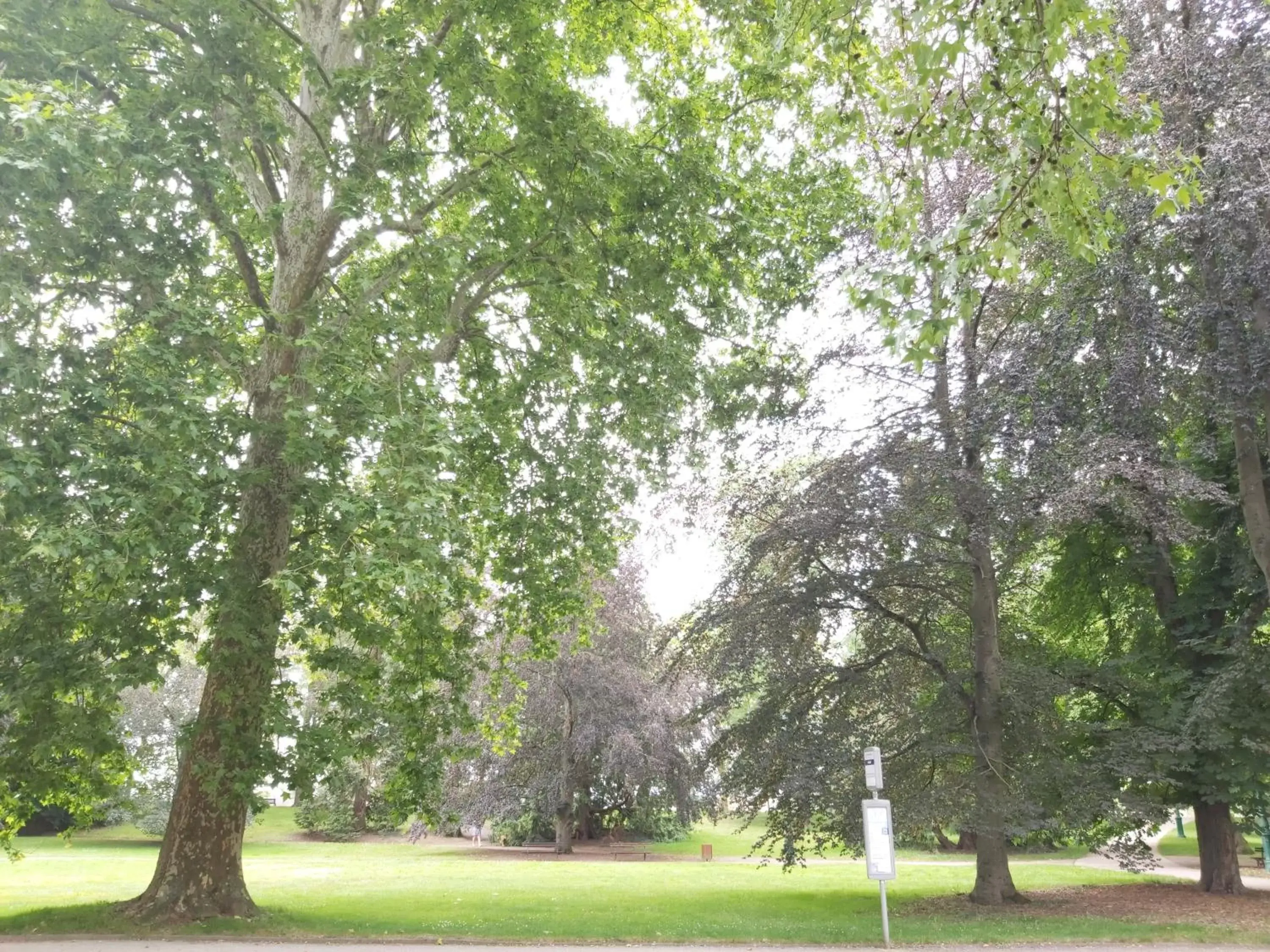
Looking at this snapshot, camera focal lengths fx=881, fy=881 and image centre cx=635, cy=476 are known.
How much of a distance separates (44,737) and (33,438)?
156 inches

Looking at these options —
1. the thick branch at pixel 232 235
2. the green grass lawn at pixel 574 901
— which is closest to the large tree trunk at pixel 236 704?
the green grass lawn at pixel 574 901

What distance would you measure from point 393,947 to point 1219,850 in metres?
14.7

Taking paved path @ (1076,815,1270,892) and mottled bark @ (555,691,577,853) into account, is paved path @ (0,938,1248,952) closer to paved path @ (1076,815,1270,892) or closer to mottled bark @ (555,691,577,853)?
paved path @ (1076,815,1270,892)

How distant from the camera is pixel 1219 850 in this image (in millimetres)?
16109

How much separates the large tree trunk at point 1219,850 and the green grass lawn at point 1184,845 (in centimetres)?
1114

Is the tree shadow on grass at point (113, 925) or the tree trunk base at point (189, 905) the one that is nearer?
the tree shadow on grass at point (113, 925)

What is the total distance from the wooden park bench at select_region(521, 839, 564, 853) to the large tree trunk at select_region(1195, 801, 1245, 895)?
19475 mm

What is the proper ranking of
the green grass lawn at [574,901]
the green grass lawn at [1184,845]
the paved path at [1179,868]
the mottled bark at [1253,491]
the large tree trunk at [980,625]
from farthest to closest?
the green grass lawn at [1184,845], the paved path at [1179,868], the mottled bark at [1253,491], the large tree trunk at [980,625], the green grass lawn at [574,901]

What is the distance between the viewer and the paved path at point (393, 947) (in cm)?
962

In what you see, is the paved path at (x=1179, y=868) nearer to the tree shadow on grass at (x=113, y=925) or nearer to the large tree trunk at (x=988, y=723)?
the large tree trunk at (x=988, y=723)

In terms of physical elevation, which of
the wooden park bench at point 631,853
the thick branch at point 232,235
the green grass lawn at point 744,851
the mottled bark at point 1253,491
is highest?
the thick branch at point 232,235

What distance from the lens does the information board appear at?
35.6 ft

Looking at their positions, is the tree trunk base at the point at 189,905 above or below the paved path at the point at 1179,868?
above

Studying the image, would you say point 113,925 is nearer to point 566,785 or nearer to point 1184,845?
point 566,785
